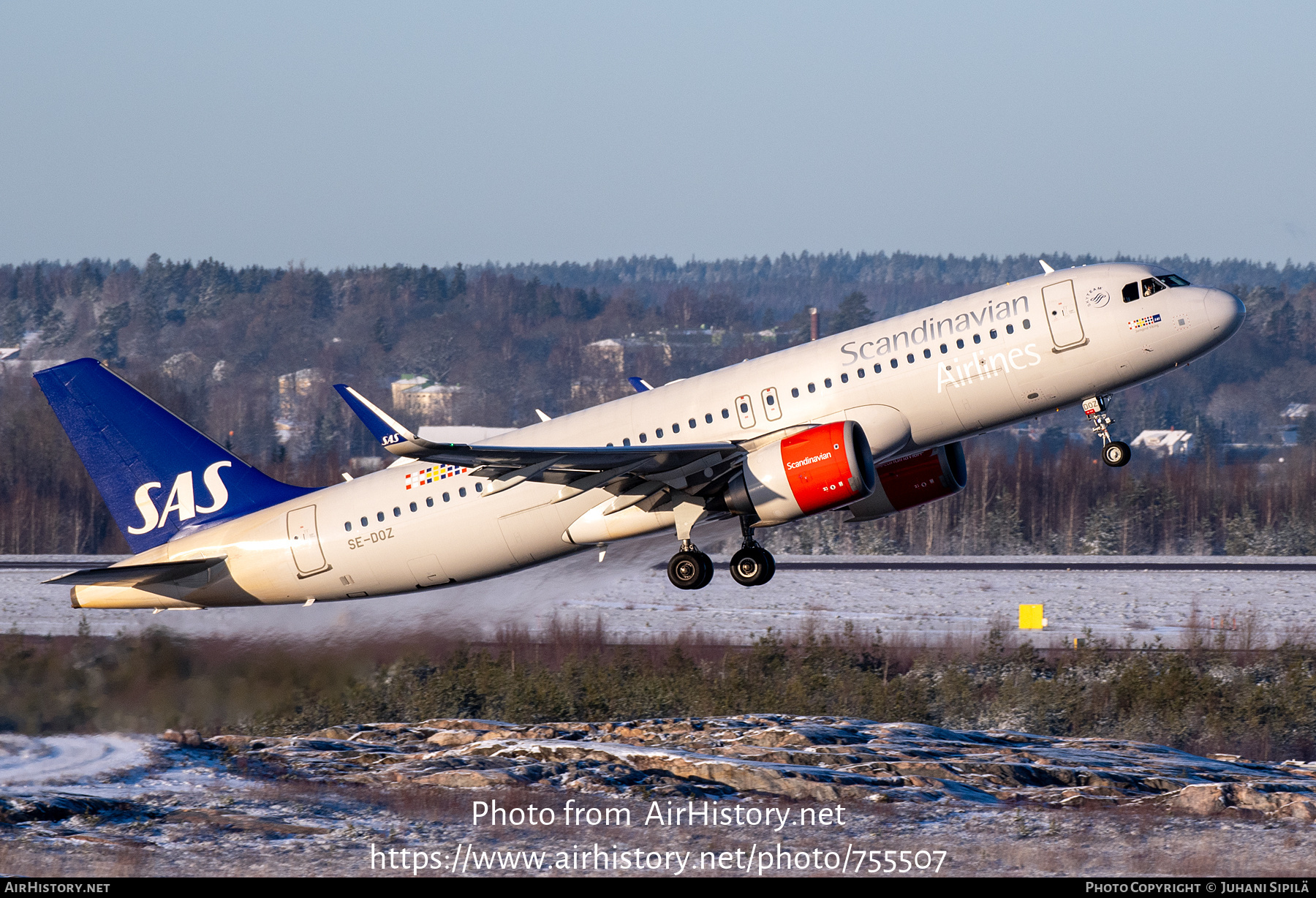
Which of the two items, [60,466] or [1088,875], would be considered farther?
[60,466]

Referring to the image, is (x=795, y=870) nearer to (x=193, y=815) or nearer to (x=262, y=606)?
(x=193, y=815)

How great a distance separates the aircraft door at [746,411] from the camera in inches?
1180

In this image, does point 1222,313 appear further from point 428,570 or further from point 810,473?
point 428,570

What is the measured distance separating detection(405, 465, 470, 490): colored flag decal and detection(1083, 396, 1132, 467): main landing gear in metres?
13.2

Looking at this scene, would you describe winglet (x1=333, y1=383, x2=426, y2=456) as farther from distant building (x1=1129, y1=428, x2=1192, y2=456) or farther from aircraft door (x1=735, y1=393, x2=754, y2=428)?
distant building (x1=1129, y1=428, x2=1192, y2=456)

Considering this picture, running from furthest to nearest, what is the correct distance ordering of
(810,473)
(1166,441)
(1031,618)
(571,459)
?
(1166,441) < (1031,618) < (810,473) < (571,459)

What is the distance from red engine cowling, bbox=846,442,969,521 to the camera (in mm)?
32719

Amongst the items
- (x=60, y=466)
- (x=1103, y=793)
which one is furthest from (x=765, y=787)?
(x=60, y=466)

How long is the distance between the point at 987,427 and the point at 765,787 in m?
9.37

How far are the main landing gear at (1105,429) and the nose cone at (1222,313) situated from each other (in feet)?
8.55

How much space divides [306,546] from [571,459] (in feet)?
26.5

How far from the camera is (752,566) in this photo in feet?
102

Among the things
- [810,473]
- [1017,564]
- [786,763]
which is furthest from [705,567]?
[1017,564]

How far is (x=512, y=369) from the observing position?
172 meters
